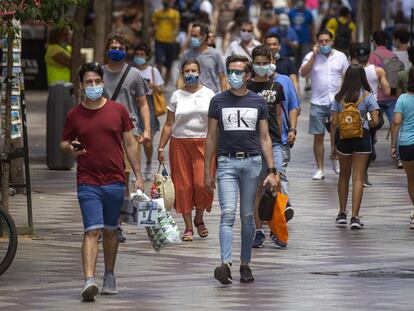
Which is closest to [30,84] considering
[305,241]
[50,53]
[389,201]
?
[50,53]

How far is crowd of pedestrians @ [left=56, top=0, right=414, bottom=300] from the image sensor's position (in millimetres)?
11883

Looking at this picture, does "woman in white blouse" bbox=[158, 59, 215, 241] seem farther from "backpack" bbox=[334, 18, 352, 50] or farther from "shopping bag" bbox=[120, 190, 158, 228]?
"backpack" bbox=[334, 18, 352, 50]

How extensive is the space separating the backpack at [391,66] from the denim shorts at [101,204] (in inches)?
458

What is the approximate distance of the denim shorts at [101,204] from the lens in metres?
11.7

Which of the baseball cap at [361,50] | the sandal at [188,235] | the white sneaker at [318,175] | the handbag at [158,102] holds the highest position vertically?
the baseball cap at [361,50]

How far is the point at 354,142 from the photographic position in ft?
53.8

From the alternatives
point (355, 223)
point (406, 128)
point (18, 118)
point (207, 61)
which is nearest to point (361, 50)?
point (207, 61)

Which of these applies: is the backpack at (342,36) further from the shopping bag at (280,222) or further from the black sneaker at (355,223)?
the shopping bag at (280,222)

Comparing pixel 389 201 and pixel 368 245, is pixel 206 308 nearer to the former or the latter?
pixel 368 245

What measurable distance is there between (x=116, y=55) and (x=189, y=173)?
136 cm

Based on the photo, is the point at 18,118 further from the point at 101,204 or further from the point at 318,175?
the point at 318,175

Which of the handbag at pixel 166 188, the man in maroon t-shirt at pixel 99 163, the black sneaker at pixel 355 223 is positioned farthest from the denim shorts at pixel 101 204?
the black sneaker at pixel 355 223


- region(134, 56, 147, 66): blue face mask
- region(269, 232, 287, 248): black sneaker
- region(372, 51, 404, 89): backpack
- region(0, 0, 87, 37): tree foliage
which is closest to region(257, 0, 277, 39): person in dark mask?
region(372, 51, 404, 89): backpack

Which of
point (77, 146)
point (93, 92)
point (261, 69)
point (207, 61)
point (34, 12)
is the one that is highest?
point (34, 12)
